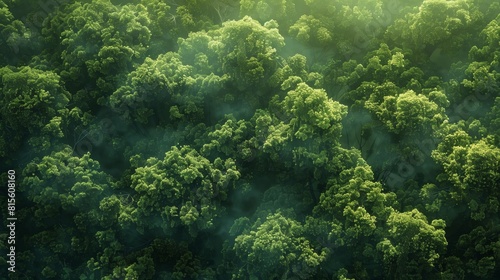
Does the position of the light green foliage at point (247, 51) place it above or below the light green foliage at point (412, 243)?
above

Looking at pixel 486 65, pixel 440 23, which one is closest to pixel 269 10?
pixel 440 23

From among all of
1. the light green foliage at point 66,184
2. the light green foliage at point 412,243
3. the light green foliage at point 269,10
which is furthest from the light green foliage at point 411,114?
the light green foliage at point 66,184

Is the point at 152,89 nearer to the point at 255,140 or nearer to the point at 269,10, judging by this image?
the point at 255,140

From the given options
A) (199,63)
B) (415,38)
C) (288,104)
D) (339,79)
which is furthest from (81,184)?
(415,38)

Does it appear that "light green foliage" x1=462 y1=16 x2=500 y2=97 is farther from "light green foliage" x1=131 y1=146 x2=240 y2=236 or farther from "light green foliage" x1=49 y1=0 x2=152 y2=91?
"light green foliage" x1=49 y1=0 x2=152 y2=91

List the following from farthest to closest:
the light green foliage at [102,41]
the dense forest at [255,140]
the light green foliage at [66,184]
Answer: the light green foliage at [102,41], the light green foliage at [66,184], the dense forest at [255,140]

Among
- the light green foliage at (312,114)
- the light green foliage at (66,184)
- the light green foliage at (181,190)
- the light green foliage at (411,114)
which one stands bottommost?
the light green foliage at (66,184)

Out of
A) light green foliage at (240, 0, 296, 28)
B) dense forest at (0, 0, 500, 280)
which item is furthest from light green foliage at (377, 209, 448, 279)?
light green foliage at (240, 0, 296, 28)

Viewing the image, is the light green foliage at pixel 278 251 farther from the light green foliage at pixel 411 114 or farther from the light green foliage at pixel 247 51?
the light green foliage at pixel 247 51
